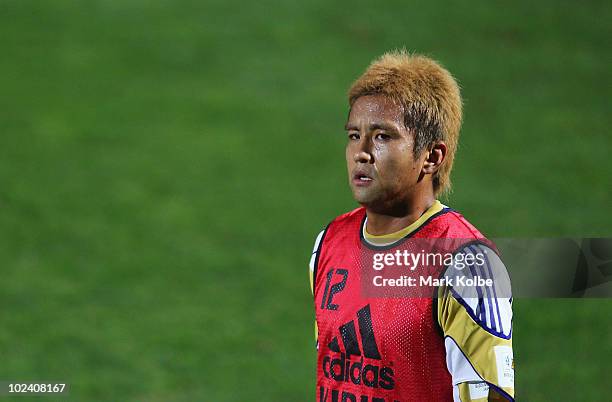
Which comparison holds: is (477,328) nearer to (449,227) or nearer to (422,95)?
(449,227)

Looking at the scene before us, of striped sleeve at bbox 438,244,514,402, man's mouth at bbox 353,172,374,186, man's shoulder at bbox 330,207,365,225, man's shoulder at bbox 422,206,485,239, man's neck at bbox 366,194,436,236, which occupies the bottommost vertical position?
striped sleeve at bbox 438,244,514,402

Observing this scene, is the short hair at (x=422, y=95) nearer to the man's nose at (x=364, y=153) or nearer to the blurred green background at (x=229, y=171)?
the man's nose at (x=364, y=153)

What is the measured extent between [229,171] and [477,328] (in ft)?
28.8

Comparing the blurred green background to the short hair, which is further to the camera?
the blurred green background

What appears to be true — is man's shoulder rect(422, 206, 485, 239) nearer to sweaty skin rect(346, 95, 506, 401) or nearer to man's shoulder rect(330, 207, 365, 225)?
sweaty skin rect(346, 95, 506, 401)

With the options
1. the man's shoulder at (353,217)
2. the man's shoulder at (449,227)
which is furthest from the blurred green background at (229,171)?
the man's shoulder at (449,227)

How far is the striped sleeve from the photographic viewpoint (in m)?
2.68

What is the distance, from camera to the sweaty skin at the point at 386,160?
2871 millimetres

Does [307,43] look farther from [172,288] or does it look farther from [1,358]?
[1,358]

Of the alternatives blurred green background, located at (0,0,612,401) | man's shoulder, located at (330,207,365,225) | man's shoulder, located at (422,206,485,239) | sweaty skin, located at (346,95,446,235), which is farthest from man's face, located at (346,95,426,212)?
blurred green background, located at (0,0,612,401)

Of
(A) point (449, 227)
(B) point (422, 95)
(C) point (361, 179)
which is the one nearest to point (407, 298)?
(A) point (449, 227)

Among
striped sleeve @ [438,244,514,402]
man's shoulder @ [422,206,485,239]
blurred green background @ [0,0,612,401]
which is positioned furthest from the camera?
blurred green background @ [0,0,612,401]

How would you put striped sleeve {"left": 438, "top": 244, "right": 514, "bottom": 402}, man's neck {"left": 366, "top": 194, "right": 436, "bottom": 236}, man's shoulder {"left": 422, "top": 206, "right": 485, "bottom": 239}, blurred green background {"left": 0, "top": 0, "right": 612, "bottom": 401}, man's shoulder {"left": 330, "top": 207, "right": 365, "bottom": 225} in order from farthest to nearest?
blurred green background {"left": 0, "top": 0, "right": 612, "bottom": 401} → man's shoulder {"left": 330, "top": 207, "right": 365, "bottom": 225} → man's neck {"left": 366, "top": 194, "right": 436, "bottom": 236} → man's shoulder {"left": 422, "top": 206, "right": 485, "bottom": 239} → striped sleeve {"left": 438, "top": 244, "right": 514, "bottom": 402}

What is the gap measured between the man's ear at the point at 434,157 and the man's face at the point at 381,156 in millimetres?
24
